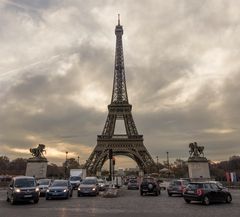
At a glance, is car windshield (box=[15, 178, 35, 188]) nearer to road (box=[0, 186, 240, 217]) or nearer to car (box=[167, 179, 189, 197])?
road (box=[0, 186, 240, 217])

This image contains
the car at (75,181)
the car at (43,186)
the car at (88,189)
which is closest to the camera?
the car at (88,189)

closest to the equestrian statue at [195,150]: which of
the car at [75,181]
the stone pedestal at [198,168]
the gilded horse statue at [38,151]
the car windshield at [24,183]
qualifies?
the stone pedestal at [198,168]

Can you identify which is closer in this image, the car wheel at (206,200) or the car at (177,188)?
the car wheel at (206,200)

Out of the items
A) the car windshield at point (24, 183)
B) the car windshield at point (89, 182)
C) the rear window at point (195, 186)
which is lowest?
the rear window at point (195, 186)

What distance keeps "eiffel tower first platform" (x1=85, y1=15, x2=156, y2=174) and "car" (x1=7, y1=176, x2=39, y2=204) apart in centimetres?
5912

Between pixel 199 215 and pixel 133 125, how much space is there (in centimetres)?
7512

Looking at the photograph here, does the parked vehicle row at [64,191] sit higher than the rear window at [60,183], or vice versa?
the rear window at [60,183]

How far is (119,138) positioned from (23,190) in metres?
66.6

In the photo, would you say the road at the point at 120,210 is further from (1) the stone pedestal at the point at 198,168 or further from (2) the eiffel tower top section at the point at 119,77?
(2) the eiffel tower top section at the point at 119,77

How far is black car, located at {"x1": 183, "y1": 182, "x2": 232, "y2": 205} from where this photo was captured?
70.7 feet

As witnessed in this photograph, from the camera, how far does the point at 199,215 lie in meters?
15.4

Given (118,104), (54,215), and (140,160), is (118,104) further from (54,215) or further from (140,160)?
(54,215)

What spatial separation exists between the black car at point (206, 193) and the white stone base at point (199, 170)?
28.8 m

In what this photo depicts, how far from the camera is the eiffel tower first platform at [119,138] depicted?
84438mm
